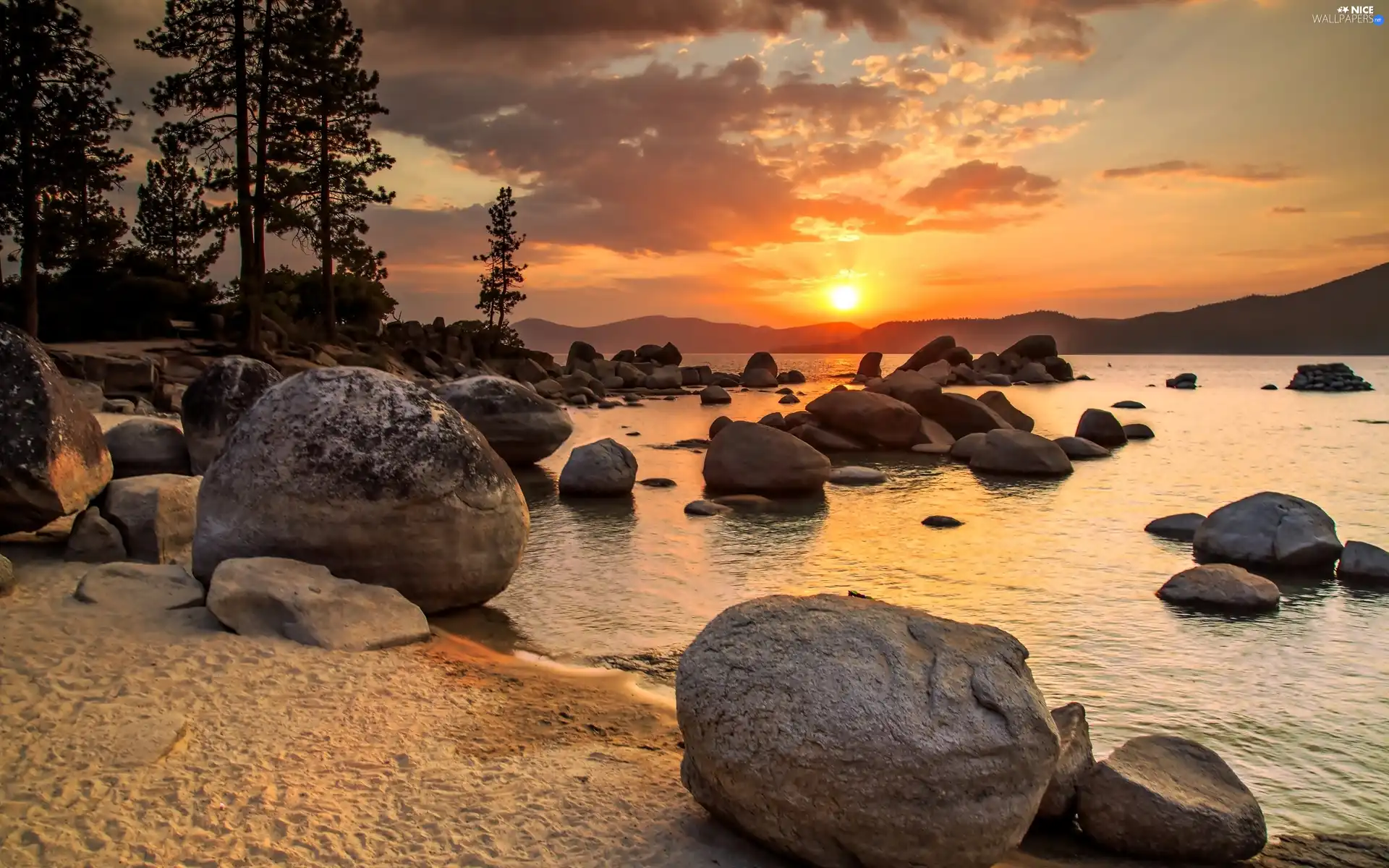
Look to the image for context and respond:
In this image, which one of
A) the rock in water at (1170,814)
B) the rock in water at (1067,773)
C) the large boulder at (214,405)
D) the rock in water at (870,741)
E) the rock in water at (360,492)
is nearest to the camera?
the rock in water at (870,741)

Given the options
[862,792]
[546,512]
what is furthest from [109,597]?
[546,512]

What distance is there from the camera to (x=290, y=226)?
31938mm

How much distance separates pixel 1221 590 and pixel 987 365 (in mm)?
68120

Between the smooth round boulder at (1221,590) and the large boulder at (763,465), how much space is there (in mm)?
8138

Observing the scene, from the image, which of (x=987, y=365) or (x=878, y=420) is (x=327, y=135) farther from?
(x=987, y=365)

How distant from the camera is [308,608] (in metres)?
7.05

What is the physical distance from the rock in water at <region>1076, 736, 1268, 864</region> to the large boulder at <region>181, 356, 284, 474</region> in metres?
11.7

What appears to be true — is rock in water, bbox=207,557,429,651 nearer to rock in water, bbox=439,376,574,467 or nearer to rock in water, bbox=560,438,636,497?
rock in water, bbox=560,438,636,497

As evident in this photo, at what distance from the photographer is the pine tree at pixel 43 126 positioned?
26.6 metres

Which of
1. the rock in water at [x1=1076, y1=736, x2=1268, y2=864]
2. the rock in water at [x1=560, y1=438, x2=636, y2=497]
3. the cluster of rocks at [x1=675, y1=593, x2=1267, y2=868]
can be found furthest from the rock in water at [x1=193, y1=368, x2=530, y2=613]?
the rock in water at [x1=560, y1=438, x2=636, y2=497]

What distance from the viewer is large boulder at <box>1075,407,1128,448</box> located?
26.6 metres

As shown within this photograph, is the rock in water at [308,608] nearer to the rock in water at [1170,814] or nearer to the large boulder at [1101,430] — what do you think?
the rock in water at [1170,814]

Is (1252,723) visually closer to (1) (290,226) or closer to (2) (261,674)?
(2) (261,674)

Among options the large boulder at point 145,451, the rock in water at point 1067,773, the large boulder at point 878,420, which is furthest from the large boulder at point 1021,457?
the large boulder at point 145,451
